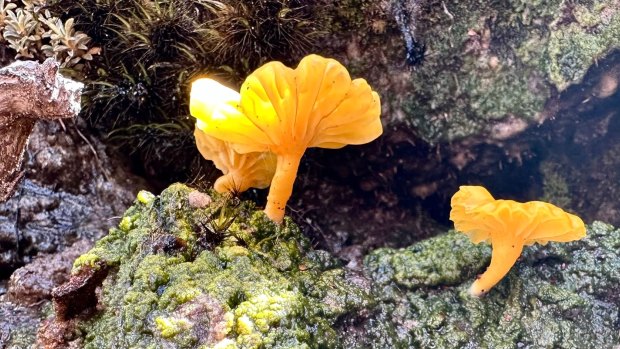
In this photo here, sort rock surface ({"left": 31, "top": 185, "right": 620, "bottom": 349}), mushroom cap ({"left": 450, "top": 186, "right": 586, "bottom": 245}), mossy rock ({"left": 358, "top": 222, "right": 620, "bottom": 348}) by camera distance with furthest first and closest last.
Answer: mossy rock ({"left": 358, "top": 222, "right": 620, "bottom": 348}) < mushroom cap ({"left": 450, "top": 186, "right": 586, "bottom": 245}) < rock surface ({"left": 31, "top": 185, "right": 620, "bottom": 349})

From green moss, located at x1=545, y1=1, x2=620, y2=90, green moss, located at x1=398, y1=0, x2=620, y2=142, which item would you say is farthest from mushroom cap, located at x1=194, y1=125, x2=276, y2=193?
green moss, located at x1=545, y1=1, x2=620, y2=90

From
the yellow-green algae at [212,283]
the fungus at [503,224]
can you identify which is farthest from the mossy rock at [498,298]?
the yellow-green algae at [212,283]

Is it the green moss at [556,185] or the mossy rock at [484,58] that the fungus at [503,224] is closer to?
the mossy rock at [484,58]

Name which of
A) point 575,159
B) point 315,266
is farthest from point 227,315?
point 575,159

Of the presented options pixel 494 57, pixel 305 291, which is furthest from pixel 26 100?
pixel 494 57

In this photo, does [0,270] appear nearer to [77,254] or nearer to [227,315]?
[77,254]

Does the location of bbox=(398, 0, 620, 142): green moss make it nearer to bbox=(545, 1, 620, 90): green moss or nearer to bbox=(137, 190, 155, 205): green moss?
bbox=(545, 1, 620, 90): green moss

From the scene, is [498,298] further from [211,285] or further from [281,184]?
[211,285]
